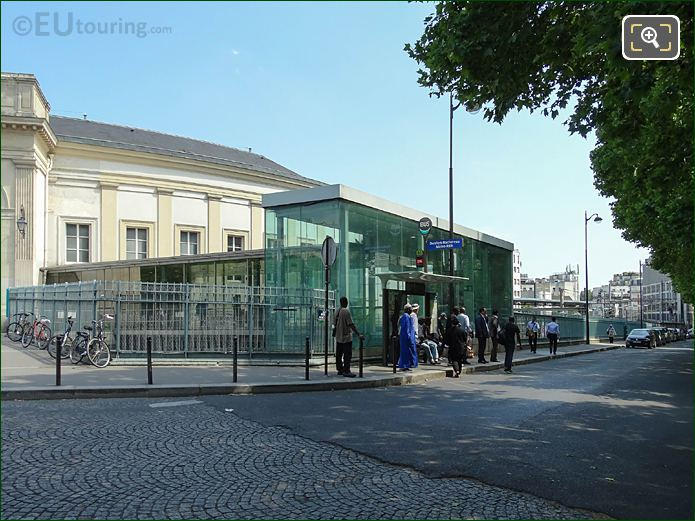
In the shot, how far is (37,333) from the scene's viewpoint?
792 inches

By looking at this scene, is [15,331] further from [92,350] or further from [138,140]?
[138,140]

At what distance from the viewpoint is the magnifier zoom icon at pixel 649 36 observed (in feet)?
21.5

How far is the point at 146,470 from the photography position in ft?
19.7

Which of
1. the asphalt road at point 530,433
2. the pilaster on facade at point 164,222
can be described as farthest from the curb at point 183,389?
the pilaster on facade at point 164,222

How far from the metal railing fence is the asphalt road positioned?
4.72 metres

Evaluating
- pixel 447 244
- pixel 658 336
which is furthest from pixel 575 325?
pixel 447 244

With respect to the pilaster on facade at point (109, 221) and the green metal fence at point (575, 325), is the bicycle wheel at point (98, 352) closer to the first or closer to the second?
the green metal fence at point (575, 325)

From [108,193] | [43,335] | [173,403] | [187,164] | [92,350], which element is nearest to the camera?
[173,403]

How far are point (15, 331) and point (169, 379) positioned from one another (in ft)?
42.0

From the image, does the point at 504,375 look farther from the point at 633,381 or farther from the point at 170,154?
the point at 170,154

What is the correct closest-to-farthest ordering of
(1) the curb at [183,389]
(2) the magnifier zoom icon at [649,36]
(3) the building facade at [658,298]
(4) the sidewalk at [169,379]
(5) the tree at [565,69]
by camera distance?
1. (2) the magnifier zoom icon at [649,36]
2. (5) the tree at [565,69]
3. (1) the curb at [183,389]
4. (4) the sidewalk at [169,379]
5. (3) the building facade at [658,298]

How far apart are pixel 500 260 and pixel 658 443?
22.2 meters

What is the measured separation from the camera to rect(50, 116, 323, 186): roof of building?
142 ft

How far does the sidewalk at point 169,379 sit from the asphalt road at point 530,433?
69 centimetres
